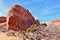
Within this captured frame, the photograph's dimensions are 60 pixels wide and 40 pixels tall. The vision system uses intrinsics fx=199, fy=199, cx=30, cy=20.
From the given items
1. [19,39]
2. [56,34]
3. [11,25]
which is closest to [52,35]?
[56,34]

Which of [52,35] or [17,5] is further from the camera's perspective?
[17,5]

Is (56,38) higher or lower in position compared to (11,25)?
lower

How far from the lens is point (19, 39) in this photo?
1150cm

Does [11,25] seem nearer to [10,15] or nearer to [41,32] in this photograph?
[10,15]

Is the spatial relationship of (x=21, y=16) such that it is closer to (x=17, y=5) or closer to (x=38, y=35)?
(x=17, y=5)

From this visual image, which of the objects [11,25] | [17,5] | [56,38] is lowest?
[56,38]

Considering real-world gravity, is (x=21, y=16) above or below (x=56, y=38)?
above

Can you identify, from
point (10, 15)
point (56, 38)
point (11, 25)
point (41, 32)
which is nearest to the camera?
point (56, 38)

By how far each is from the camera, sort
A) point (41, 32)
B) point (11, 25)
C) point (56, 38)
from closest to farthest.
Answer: point (56, 38) < point (41, 32) < point (11, 25)

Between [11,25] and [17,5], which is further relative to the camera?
[17,5]

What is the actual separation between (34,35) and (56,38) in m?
1.26

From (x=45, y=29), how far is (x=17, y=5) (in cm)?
1447

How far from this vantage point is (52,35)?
423 inches

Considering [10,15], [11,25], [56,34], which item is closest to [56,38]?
[56,34]
